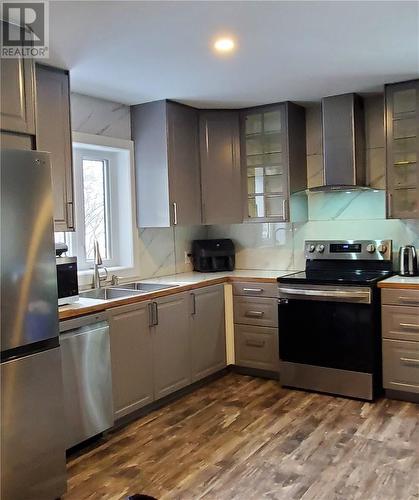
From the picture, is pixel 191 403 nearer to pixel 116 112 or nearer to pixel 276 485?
pixel 276 485

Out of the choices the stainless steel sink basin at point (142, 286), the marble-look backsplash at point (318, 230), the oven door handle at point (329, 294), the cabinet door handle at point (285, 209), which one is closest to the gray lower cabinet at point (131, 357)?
the stainless steel sink basin at point (142, 286)

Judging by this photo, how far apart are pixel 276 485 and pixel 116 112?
2.94m

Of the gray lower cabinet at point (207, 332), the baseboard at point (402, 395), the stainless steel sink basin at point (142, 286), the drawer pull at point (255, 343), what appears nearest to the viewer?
the baseboard at point (402, 395)

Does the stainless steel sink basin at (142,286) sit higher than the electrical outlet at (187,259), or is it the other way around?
the electrical outlet at (187,259)

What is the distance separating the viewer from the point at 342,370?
11.9 ft

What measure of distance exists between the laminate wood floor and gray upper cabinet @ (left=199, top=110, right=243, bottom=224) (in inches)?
62.9

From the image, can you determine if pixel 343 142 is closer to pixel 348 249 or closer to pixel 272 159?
pixel 272 159

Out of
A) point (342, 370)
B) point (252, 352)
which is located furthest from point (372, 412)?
point (252, 352)

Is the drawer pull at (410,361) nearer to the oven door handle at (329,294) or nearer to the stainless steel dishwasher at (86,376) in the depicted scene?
the oven door handle at (329,294)

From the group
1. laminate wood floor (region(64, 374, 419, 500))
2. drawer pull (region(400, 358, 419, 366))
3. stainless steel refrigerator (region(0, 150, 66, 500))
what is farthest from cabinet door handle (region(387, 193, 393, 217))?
stainless steel refrigerator (region(0, 150, 66, 500))

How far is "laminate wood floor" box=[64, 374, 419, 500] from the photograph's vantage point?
8.07ft

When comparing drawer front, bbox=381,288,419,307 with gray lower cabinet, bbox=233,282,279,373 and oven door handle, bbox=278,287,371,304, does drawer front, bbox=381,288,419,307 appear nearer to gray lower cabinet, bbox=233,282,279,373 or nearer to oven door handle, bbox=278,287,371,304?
oven door handle, bbox=278,287,371,304

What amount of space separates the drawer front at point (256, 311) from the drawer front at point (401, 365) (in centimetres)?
90

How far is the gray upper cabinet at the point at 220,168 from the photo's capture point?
4348 mm
